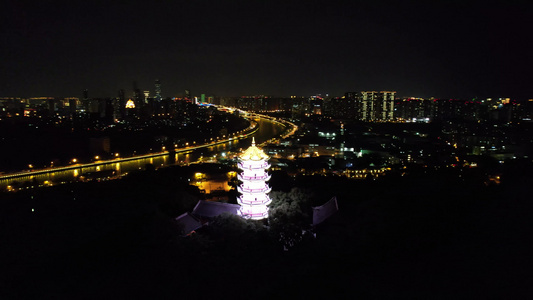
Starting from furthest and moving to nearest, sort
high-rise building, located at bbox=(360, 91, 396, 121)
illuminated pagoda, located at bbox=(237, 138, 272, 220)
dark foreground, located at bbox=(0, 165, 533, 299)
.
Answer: high-rise building, located at bbox=(360, 91, 396, 121) < illuminated pagoda, located at bbox=(237, 138, 272, 220) < dark foreground, located at bbox=(0, 165, 533, 299)

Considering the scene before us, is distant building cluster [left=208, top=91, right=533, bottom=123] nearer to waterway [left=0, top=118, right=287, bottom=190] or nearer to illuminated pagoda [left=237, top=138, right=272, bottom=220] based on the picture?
waterway [left=0, top=118, right=287, bottom=190]

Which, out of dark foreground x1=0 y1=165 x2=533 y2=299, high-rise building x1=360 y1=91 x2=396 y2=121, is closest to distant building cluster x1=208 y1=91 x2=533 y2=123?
high-rise building x1=360 y1=91 x2=396 y2=121

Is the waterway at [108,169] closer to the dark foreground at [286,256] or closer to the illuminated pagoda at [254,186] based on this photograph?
the dark foreground at [286,256]

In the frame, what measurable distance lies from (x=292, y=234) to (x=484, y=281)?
2.20 m

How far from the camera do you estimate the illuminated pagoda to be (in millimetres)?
5816

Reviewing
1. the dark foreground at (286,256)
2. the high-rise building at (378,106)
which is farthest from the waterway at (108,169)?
the high-rise building at (378,106)

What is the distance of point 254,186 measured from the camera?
586 cm

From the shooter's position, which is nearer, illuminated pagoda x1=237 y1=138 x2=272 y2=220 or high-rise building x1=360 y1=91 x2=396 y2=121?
illuminated pagoda x1=237 y1=138 x2=272 y2=220

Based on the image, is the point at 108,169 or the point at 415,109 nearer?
the point at 108,169

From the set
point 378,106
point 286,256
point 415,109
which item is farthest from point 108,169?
point 415,109

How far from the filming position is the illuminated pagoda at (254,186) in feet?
19.1

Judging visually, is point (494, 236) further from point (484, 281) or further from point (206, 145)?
point (206, 145)

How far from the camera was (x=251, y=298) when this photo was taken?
3049mm

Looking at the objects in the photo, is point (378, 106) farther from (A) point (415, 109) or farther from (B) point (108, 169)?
(B) point (108, 169)
